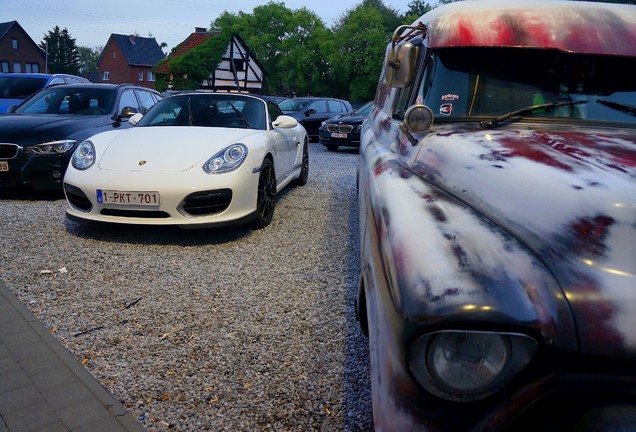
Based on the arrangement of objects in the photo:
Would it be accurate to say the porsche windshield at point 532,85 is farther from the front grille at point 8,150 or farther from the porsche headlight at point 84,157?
the front grille at point 8,150

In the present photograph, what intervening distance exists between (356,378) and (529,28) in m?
2.09

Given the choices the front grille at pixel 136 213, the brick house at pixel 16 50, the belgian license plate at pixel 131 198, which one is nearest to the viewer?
the belgian license plate at pixel 131 198

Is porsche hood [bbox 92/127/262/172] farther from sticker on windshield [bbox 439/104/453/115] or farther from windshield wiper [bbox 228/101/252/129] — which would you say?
sticker on windshield [bbox 439/104/453/115]

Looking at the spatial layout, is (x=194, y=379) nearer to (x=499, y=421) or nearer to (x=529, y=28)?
(x=499, y=421)

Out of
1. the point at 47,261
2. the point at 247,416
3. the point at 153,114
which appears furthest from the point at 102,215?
the point at 247,416

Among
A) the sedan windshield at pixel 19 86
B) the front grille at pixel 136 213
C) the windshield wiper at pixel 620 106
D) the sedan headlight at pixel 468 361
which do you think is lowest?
the front grille at pixel 136 213

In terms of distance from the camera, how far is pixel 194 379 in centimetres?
255

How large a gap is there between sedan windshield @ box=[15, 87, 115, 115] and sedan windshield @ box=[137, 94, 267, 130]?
6.46ft

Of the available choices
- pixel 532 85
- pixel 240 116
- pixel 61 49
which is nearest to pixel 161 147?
pixel 240 116

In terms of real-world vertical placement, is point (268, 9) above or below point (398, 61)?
above

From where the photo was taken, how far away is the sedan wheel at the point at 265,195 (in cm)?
520

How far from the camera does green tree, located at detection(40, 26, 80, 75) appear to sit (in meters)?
72.5

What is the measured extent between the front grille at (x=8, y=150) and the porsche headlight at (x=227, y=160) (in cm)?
302

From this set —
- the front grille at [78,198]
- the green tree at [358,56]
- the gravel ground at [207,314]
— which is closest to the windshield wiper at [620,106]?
the gravel ground at [207,314]
